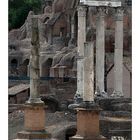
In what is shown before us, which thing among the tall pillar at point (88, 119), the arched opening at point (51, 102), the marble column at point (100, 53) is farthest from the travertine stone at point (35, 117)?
the arched opening at point (51, 102)

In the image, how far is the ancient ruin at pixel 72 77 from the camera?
728 inches

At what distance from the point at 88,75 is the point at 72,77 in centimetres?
2344

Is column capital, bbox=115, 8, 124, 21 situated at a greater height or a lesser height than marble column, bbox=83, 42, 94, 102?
greater

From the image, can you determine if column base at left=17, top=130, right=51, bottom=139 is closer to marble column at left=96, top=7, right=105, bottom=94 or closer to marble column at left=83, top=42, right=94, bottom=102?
marble column at left=83, top=42, right=94, bottom=102

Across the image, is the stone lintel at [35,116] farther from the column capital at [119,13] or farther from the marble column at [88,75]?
the column capital at [119,13]

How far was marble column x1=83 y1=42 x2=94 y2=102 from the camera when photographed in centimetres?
1873

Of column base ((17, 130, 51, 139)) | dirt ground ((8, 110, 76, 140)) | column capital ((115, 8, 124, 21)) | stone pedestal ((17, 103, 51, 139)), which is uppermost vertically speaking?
column capital ((115, 8, 124, 21))

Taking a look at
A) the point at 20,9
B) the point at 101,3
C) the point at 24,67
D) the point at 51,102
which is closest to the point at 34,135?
the point at 101,3

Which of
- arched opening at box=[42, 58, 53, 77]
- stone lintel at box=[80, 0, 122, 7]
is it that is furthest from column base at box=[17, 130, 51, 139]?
arched opening at box=[42, 58, 53, 77]

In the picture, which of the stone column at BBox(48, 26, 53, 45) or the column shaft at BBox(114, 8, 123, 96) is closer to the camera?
the column shaft at BBox(114, 8, 123, 96)

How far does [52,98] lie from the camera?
34562 millimetres

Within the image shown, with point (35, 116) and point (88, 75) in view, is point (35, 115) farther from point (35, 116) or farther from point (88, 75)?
point (88, 75)

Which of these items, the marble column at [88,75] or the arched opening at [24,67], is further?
the arched opening at [24,67]

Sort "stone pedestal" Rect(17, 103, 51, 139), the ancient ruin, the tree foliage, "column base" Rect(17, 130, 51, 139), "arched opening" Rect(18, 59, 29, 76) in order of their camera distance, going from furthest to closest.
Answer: the tree foliage
"arched opening" Rect(18, 59, 29, 76)
the ancient ruin
"stone pedestal" Rect(17, 103, 51, 139)
"column base" Rect(17, 130, 51, 139)
